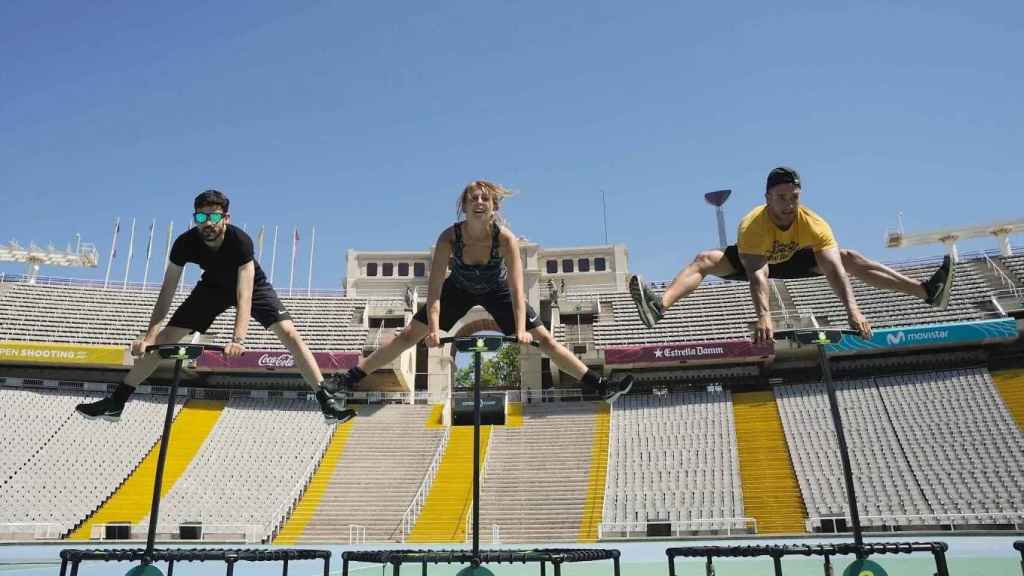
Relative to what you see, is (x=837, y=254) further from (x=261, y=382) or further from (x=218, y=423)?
(x=261, y=382)

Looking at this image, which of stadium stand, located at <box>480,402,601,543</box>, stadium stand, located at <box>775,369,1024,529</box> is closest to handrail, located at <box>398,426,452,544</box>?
stadium stand, located at <box>480,402,601,543</box>

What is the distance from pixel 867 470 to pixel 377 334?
80.6 ft

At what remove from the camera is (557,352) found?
21.2 feet

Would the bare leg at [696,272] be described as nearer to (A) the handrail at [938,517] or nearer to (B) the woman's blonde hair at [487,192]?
(B) the woman's blonde hair at [487,192]

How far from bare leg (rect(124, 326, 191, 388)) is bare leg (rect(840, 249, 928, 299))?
6.67 meters

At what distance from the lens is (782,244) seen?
242 inches

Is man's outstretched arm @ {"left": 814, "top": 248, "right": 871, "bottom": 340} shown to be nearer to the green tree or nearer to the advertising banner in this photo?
the advertising banner

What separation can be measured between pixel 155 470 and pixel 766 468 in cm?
2287

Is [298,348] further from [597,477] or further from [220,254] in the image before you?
[597,477]

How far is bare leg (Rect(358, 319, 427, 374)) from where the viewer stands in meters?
6.41

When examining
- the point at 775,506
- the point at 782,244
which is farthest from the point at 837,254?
the point at 775,506

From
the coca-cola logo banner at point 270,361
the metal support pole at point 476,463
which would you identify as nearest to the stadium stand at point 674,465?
the coca-cola logo banner at point 270,361

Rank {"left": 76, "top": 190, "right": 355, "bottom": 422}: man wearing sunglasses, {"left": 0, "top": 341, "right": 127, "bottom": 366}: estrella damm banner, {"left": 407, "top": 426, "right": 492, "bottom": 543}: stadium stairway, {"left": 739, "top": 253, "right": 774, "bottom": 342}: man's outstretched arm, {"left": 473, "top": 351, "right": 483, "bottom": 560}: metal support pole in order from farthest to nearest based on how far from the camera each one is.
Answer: {"left": 0, "top": 341, "right": 127, "bottom": 366}: estrella damm banner
{"left": 407, "top": 426, "right": 492, "bottom": 543}: stadium stairway
{"left": 76, "top": 190, "right": 355, "bottom": 422}: man wearing sunglasses
{"left": 739, "top": 253, "right": 774, "bottom": 342}: man's outstretched arm
{"left": 473, "top": 351, "right": 483, "bottom": 560}: metal support pole

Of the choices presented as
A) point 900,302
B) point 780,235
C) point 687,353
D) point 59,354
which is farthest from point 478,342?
point 900,302
